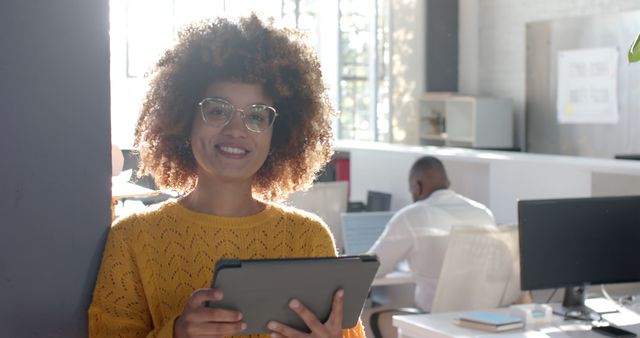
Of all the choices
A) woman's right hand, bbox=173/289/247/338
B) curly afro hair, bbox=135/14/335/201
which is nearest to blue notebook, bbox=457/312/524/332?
curly afro hair, bbox=135/14/335/201

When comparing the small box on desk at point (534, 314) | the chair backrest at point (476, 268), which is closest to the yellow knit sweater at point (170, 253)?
the small box on desk at point (534, 314)

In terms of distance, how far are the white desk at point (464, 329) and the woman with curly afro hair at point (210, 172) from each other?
1640mm

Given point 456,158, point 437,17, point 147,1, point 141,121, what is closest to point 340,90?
point 437,17

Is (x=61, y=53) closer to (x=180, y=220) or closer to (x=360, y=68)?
(x=180, y=220)

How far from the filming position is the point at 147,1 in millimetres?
9742

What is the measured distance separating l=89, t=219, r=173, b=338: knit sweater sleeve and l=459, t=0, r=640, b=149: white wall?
27.3ft

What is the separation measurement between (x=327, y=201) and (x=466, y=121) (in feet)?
17.8

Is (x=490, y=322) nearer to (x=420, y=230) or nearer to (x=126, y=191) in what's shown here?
(x=126, y=191)

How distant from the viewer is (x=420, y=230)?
4.73 meters

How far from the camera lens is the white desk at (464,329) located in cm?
326

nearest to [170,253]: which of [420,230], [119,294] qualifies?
[119,294]

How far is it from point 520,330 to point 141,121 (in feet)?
6.27

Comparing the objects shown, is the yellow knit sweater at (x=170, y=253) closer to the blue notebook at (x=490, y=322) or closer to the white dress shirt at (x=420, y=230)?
the blue notebook at (x=490, y=322)

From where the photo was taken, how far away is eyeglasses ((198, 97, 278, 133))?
1.63m
